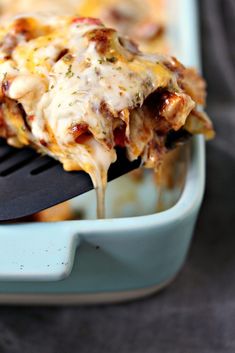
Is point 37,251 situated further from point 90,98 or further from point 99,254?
point 90,98

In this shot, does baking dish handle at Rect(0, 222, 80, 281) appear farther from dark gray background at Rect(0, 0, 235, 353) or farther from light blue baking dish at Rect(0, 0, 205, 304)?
dark gray background at Rect(0, 0, 235, 353)

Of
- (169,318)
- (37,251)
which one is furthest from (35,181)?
(169,318)

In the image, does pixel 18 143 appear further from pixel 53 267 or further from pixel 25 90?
pixel 53 267

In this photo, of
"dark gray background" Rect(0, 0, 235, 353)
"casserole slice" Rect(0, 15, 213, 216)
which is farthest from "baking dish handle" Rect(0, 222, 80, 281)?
"dark gray background" Rect(0, 0, 235, 353)

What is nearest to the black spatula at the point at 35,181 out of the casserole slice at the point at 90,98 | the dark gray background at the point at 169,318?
the casserole slice at the point at 90,98

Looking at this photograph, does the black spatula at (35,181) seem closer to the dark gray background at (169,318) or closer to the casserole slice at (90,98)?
the casserole slice at (90,98)

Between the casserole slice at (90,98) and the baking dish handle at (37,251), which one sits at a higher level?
the casserole slice at (90,98)

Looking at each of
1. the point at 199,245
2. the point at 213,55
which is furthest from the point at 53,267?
the point at 213,55
